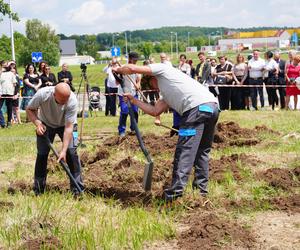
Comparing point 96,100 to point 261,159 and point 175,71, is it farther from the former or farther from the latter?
point 175,71

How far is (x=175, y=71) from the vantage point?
6.60 meters

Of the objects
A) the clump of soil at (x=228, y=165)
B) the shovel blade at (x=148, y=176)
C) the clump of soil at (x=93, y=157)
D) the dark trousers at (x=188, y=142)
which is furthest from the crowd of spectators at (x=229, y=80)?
the dark trousers at (x=188, y=142)

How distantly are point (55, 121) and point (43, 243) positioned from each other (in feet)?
7.49

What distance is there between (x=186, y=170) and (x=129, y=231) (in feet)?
4.16

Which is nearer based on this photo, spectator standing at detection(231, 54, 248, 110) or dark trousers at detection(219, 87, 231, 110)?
spectator standing at detection(231, 54, 248, 110)

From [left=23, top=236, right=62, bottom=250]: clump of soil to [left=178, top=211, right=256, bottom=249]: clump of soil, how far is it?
1.20 meters

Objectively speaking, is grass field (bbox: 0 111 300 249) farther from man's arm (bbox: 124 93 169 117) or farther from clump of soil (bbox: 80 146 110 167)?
→ man's arm (bbox: 124 93 169 117)

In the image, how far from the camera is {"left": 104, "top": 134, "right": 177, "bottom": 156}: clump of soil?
1050 centimetres

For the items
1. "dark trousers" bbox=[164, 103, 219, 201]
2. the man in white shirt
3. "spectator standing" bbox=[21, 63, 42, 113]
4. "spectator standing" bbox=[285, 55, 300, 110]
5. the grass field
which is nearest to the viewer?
the grass field

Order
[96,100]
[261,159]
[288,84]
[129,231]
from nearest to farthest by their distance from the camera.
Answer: [129,231] → [261,159] → [288,84] → [96,100]

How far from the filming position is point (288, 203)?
657 cm

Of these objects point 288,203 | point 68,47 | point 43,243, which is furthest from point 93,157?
point 68,47

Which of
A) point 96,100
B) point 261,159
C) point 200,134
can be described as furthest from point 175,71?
point 96,100

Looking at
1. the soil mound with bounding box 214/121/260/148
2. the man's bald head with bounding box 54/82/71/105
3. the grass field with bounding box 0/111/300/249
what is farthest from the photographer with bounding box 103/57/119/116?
the man's bald head with bounding box 54/82/71/105
